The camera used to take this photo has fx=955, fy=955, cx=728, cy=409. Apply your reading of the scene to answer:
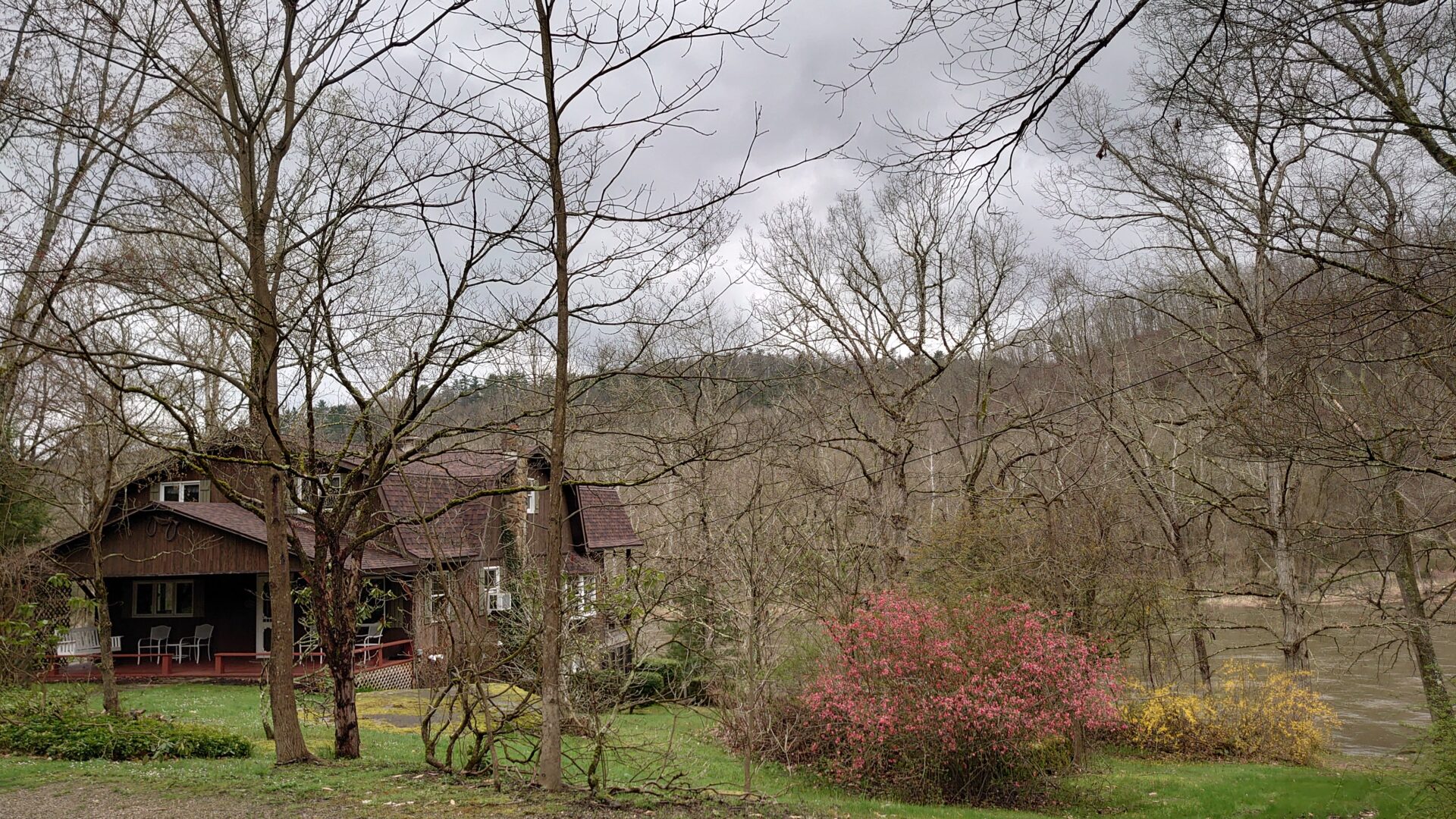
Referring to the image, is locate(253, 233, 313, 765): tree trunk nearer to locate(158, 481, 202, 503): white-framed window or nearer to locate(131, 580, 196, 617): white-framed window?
locate(131, 580, 196, 617): white-framed window

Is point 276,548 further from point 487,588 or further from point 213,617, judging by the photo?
point 213,617

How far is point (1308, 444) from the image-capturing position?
32.0 feet

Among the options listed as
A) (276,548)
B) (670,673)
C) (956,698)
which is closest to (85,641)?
(670,673)

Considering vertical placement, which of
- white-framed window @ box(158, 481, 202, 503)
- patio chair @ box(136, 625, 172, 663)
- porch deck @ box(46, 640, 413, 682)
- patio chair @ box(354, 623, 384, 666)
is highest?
white-framed window @ box(158, 481, 202, 503)

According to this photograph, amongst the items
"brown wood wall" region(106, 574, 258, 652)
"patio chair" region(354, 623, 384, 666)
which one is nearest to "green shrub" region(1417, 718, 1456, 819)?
"patio chair" region(354, 623, 384, 666)

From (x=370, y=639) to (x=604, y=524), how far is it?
901cm

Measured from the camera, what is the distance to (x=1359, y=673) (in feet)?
85.8

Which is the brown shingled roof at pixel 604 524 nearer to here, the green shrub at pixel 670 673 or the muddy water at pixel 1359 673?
the green shrub at pixel 670 673

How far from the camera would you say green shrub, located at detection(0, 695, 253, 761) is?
10.3 m

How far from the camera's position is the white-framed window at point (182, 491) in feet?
86.8

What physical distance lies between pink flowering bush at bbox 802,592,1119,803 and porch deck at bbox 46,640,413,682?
1251 centimetres

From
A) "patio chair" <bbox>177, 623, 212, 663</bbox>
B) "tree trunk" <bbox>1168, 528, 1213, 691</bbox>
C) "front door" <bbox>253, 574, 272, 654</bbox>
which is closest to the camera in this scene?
"tree trunk" <bbox>1168, 528, 1213, 691</bbox>

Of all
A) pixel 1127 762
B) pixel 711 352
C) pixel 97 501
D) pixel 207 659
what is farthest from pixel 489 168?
pixel 207 659

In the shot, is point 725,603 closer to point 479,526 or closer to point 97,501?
point 97,501
